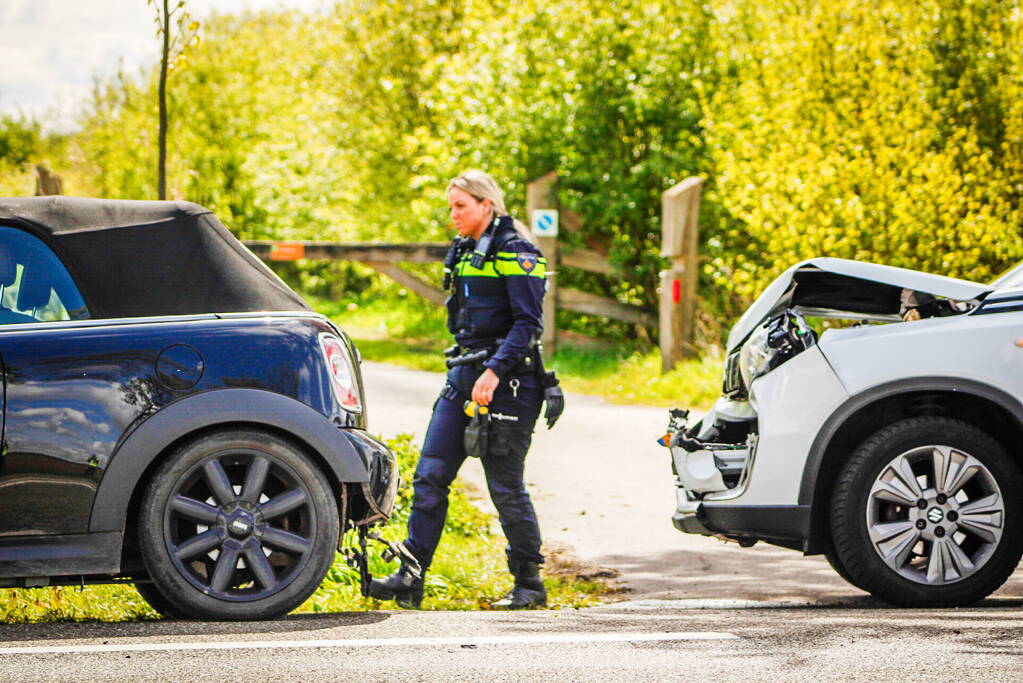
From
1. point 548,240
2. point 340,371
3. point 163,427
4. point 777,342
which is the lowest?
point 163,427

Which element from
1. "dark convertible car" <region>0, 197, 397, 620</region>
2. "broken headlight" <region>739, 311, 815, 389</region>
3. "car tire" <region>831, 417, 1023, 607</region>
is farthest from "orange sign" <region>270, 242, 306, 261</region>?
"car tire" <region>831, 417, 1023, 607</region>

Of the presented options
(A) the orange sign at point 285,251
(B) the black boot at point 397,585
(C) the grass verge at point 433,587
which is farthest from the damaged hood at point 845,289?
(A) the orange sign at point 285,251

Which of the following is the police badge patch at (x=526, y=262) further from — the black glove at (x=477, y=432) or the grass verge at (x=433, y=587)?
the grass verge at (x=433, y=587)

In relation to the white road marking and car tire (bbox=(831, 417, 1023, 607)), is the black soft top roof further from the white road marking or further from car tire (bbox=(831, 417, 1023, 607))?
car tire (bbox=(831, 417, 1023, 607))

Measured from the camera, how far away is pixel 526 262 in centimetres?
675

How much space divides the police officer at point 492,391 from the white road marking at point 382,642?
4.31ft

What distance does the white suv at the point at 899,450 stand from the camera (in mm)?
6160

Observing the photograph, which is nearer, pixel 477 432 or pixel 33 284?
pixel 33 284

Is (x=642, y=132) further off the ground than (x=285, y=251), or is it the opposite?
(x=642, y=132)

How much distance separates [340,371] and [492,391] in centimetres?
97

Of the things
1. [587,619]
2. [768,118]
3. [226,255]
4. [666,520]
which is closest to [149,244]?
[226,255]

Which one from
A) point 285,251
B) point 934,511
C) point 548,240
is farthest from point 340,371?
point 548,240

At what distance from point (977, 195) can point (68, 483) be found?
36.9 feet

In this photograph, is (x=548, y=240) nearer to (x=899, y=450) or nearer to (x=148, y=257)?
(x=899, y=450)
